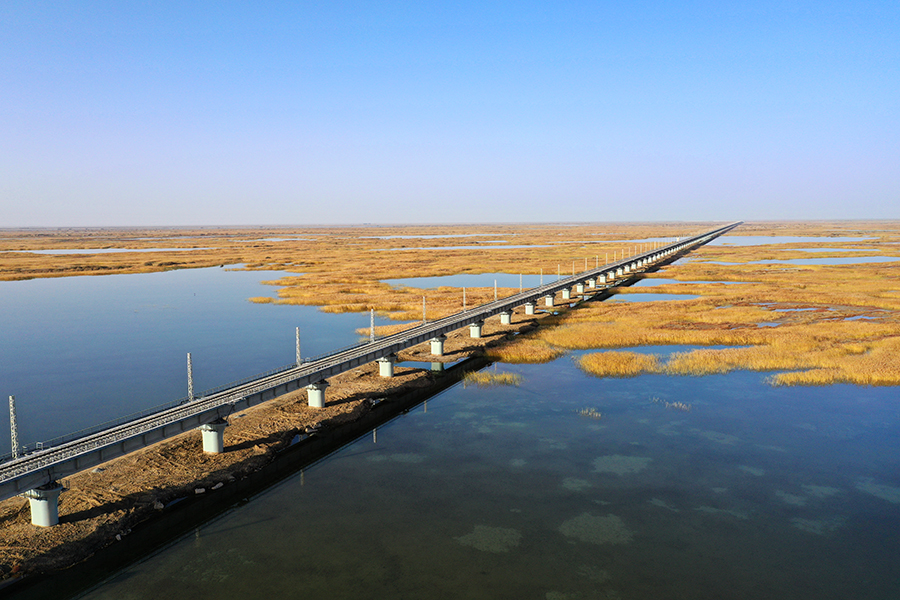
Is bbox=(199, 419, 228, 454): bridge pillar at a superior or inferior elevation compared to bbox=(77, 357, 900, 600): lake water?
superior

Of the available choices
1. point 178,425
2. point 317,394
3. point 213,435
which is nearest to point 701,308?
point 317,394

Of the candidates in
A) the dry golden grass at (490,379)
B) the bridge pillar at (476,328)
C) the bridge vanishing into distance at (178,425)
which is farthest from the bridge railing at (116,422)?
→ the bridge pillar at (476,328)

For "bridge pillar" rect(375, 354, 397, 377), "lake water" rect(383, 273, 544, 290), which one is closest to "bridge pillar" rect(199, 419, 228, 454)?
"bridge pillar" rect(375, 354, 397, 377)

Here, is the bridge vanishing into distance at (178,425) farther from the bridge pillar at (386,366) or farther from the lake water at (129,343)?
the lake water at (129,343)

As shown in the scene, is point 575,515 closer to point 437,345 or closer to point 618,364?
point 618,364

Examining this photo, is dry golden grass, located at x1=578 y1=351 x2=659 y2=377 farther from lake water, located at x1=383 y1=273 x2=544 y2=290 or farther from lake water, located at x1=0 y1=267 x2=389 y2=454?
lake water, located at x1=383 y1=273 x2=544 y2=290

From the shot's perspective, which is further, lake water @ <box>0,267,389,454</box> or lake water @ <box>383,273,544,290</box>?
lake water @ <box>383,273,544,290</box>
